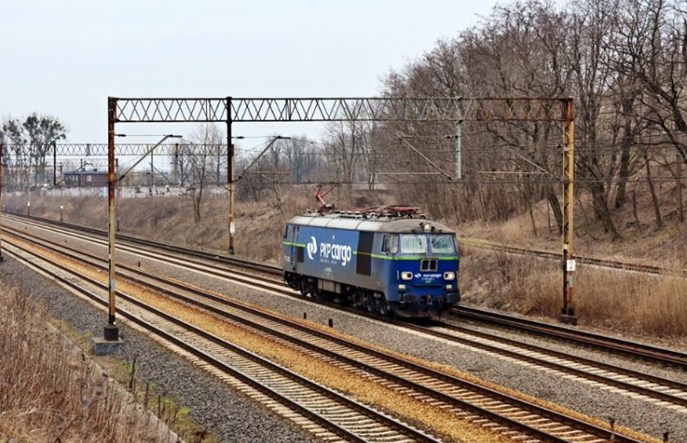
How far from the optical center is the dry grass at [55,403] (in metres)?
10.9

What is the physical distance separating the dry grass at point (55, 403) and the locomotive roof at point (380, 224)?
1063 centimetres

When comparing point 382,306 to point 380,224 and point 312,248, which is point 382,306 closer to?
point 380,224

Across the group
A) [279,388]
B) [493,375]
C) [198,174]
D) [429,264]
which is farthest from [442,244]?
[198,174]

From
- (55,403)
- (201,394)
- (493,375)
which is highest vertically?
(55,403)

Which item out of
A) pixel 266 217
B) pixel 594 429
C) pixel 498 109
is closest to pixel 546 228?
pixel 498 109

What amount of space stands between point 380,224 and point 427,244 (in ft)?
5.08

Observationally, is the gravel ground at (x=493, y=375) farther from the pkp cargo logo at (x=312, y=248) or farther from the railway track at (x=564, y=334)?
the pkp cargo logo at (x=312, y=248)

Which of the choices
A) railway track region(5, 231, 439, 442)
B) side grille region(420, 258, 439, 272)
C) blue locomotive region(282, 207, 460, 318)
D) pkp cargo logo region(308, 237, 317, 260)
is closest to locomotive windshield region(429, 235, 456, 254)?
blue locomotive region(282, 207, 460, 318)

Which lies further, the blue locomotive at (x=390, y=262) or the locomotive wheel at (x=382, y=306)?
the locomotive wheel at (x=382, y=306)

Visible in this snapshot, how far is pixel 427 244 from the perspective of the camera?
2530cm

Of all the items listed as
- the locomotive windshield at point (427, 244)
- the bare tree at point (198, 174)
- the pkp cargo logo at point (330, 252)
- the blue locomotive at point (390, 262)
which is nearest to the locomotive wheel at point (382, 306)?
the blue locomotive at point (390, 262)

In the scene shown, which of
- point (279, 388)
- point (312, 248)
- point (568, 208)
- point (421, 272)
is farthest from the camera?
point (312, 248)

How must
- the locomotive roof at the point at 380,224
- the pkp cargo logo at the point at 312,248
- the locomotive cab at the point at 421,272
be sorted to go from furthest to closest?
1. the pkp cargo logo at the point at 312,248
2. the locomotive roof at the point at 380,224
3. the locomotive cab at the point at 421,272

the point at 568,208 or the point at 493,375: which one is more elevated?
the point at 568,208
